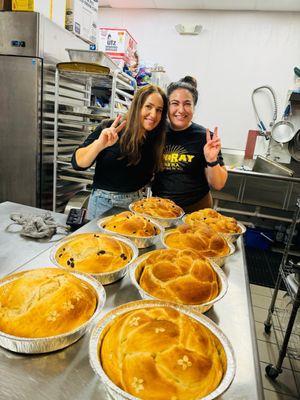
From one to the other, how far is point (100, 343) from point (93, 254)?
0.39m

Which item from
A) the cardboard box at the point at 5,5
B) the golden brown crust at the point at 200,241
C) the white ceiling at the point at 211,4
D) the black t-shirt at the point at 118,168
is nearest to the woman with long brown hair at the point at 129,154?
the black t-shirt at the point at 118,168

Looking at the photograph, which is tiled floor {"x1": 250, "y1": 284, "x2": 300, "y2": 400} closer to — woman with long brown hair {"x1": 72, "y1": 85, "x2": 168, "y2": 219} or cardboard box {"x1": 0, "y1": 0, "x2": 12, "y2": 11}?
woman with long brown hair {"x1": 72, "y1": 85, "x2": 168, "y2": 219}

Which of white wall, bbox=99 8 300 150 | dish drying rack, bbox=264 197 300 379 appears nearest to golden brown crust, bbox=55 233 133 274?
dish drying rack, bbox=264 197 300 379

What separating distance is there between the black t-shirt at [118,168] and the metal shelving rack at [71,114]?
4.29 ft

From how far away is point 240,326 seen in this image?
90 cm

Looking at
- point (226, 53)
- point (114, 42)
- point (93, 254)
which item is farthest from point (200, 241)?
point (226, 53)

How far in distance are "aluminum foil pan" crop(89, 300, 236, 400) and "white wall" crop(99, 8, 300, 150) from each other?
4540mm

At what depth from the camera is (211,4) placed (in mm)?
4395

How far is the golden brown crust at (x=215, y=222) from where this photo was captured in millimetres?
1482

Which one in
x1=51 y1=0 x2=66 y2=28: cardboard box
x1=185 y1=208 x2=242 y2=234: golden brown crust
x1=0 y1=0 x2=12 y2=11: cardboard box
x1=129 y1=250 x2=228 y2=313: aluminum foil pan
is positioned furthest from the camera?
x1=51 y1=0 x2=66 y2=28: cardboard box

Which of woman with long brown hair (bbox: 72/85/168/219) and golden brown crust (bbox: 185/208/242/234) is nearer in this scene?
golden brown crust (bbox: 185/208/242/234)

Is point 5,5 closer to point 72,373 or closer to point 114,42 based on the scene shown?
point 114,42

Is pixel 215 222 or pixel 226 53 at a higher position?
pixel 226 53

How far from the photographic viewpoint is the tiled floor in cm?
196
